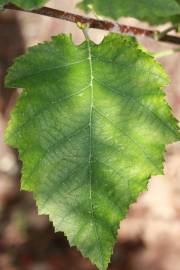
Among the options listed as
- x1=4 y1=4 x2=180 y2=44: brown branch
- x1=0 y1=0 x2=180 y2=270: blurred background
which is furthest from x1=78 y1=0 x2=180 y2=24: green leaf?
x1=0 y1=0 x2=180 y2=270: blurred background

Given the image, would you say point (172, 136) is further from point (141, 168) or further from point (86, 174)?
point (86, 174)

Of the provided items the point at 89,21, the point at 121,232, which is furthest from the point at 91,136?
the point at 121,232

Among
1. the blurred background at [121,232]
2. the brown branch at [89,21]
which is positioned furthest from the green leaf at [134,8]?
the blurred background at [121,232]

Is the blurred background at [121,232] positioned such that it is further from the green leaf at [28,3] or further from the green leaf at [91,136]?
the green leaf at [28,3]

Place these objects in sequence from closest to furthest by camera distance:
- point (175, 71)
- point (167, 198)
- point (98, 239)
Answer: point (98, 239), point (167, 198), point (175, 71)

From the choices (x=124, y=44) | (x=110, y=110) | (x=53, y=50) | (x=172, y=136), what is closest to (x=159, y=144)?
(x=172, y=136)

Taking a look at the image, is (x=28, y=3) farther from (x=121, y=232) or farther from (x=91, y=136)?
(x=121, y=232)
